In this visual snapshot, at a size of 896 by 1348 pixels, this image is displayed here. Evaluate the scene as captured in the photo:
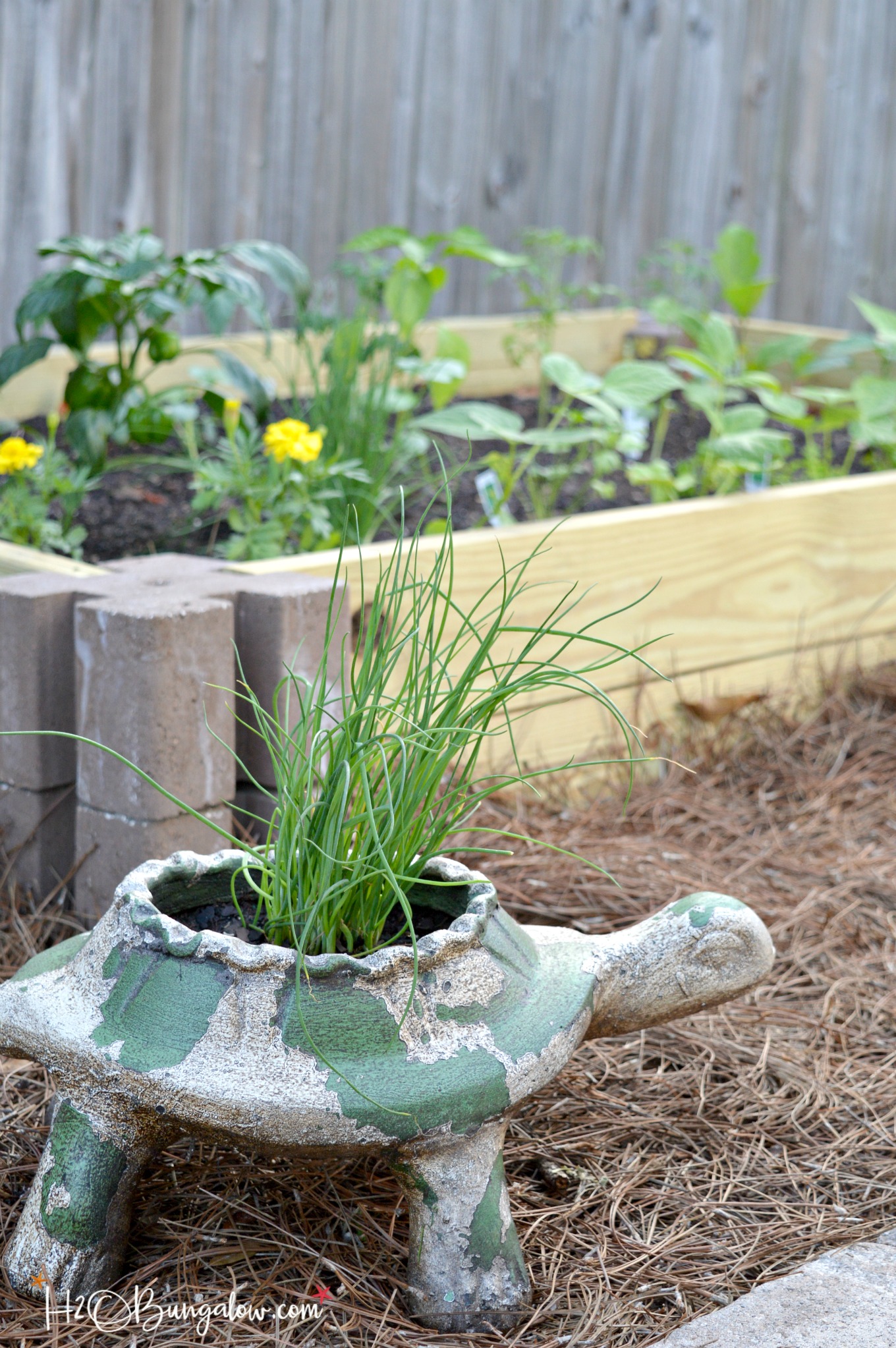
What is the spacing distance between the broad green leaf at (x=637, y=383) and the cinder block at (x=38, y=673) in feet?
3.51

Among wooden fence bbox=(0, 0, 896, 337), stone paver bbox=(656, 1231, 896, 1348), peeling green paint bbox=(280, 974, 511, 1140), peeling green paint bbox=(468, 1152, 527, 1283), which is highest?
wooden fence bbox=(0, 0, 896, 337)

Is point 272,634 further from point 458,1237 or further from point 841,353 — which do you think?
point 841,353

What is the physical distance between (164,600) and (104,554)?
1.98ft

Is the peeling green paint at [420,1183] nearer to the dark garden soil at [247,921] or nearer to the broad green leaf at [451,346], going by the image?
the dark garden soil at [247,921]

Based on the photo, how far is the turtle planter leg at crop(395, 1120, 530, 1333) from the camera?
962 mm

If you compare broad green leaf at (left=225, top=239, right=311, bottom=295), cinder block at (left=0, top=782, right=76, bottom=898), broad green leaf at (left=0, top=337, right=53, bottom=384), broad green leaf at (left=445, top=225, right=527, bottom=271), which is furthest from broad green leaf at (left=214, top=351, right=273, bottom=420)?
cinder block at (left=0, top=782, right=76, bottom=898)

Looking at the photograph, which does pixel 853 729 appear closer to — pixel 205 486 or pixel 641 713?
pixel 641 713

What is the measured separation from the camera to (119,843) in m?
1.51

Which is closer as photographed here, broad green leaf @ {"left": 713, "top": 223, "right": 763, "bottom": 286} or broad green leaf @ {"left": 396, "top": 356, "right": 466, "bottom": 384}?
broad green leaf @ {"left": 396, "top": 356, "right": 466, "bottom": 384}

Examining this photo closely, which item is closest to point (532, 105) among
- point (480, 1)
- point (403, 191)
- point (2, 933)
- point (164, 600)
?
point (480, 1)

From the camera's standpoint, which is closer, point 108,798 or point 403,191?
point 108,798

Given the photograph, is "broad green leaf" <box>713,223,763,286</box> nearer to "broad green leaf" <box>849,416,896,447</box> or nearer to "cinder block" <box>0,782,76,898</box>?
"broad green leaf" <box>849,416,896,447</box>

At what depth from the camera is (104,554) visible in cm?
204

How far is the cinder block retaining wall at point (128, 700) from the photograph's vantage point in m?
1.46
